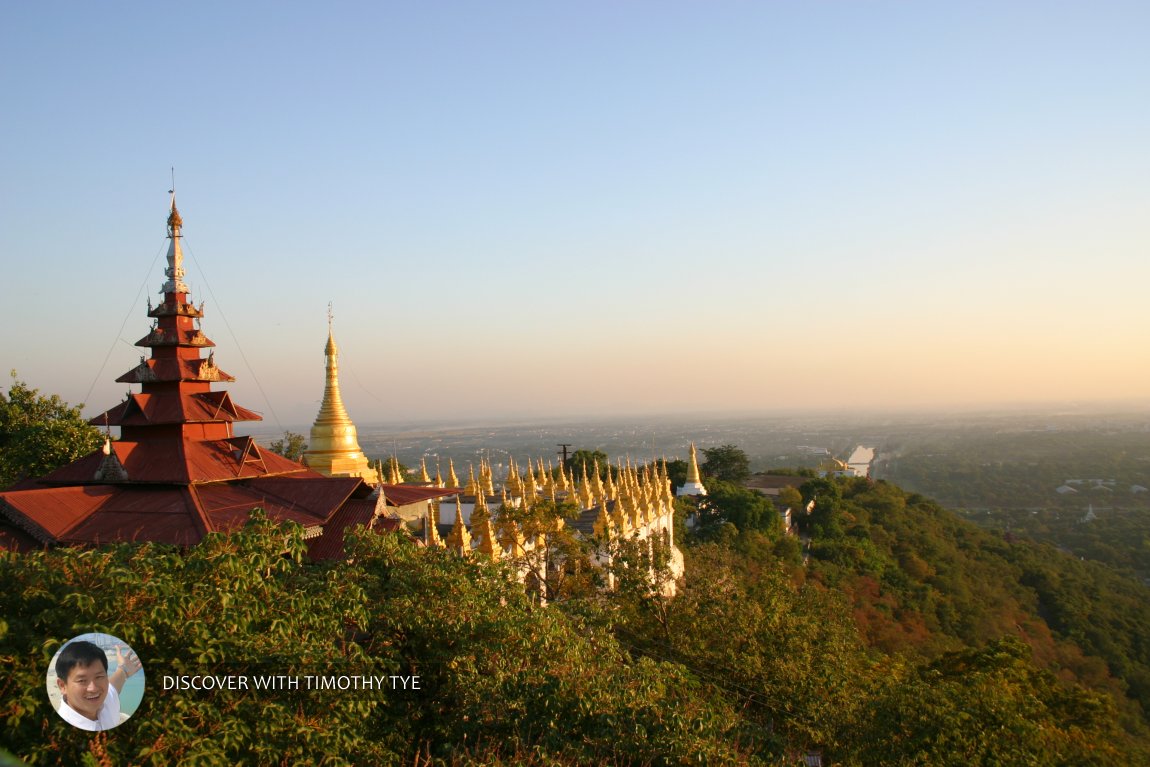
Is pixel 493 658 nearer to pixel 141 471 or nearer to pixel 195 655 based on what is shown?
pixel 195 655

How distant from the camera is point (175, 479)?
1828 cm

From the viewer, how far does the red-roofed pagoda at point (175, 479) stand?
55.4 feet

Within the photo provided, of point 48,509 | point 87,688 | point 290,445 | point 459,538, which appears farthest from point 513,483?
point 290,445

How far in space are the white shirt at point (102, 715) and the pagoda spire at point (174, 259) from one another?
14713 millimetres

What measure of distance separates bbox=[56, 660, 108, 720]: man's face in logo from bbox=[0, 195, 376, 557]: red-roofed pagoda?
8.34 meters

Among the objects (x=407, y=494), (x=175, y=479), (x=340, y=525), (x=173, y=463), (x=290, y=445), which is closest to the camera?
(x=175, y=479)

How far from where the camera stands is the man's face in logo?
8.15 meters

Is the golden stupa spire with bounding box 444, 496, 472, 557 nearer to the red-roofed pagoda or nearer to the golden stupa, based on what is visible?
the red-roofed pagoda

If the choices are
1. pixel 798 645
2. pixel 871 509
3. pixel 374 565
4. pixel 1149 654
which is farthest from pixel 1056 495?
pixel 374 565

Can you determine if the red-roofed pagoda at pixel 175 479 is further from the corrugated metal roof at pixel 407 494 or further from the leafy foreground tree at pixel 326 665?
the leafy foreground tree at pixel 326 665

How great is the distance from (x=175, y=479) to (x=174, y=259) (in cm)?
616

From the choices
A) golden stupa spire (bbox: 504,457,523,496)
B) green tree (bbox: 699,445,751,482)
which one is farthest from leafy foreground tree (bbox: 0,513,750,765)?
green tree (bbox: 699,445,751,482)

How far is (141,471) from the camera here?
1864 centimetres

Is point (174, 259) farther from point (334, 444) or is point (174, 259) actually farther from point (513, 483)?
point (513, 483)
